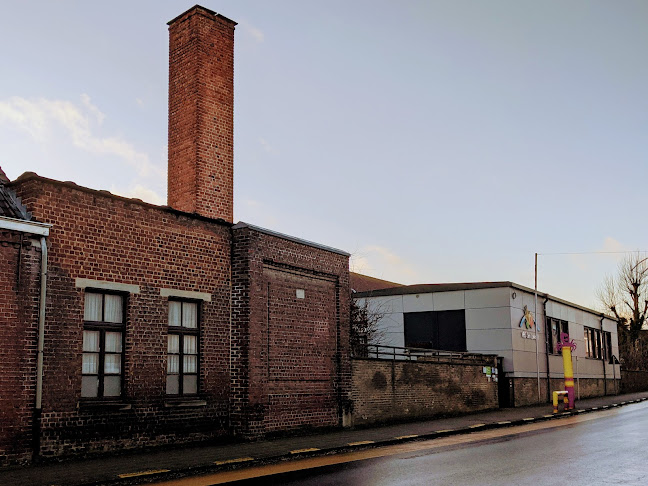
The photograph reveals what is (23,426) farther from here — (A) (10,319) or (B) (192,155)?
(B) (192,155)

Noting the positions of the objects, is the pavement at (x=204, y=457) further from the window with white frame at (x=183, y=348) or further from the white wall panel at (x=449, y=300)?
the white wall panel at (x=449, y=300)

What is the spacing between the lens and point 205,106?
18891 millimetres

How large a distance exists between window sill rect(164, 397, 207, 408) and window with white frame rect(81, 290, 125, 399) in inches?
46.2

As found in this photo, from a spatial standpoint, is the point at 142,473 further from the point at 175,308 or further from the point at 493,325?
the point at 493,325

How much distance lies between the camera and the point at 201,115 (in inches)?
736

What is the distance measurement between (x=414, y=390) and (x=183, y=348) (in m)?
9.37

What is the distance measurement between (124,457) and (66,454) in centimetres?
104

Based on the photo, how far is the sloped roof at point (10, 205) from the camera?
12.4 metres

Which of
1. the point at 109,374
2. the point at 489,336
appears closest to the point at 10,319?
the point at 109,374

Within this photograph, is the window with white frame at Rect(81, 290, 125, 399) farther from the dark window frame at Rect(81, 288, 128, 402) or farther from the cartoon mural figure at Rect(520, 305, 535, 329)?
the cartoon mural figure at Rect(520, 305, 535, 329)

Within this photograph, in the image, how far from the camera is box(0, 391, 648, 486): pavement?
35.3 feet

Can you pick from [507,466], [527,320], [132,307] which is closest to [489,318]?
[527,320]

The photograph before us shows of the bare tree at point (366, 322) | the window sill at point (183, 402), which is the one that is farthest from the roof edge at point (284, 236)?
the bare tree at point (366, 322)

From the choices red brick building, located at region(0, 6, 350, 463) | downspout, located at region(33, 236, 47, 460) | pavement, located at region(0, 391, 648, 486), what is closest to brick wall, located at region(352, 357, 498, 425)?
pavement, located at region(0, 391, 648, 486)
